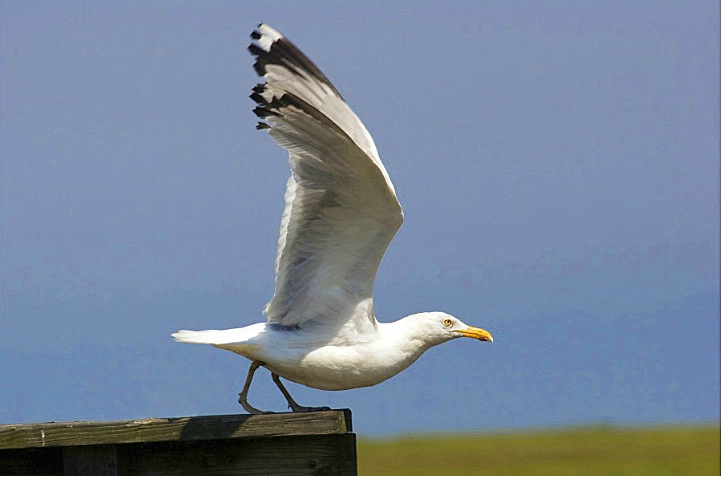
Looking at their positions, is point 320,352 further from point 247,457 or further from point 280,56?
point 280,56

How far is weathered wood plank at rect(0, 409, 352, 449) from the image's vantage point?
677 centimetres

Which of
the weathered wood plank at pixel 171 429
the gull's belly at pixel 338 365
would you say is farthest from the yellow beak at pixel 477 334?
the weathered wood plank at pixel 171 429

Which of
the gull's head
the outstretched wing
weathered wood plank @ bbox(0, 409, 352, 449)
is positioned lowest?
weathered wood plank @ bbox(0, 409, 352, 449)

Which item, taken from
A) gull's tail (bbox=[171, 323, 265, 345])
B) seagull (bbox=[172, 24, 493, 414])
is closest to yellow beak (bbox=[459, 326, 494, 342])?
seagull (bbox=[172, 24, 493, 414])

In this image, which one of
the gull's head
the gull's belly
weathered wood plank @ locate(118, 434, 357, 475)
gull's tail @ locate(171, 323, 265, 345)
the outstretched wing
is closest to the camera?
weathered wood plank @ locate(118, 434, 357, 475)

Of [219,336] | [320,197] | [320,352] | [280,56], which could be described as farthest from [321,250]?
[280,56]

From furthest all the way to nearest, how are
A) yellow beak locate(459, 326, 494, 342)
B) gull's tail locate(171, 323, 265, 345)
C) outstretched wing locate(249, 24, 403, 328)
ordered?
yellow beak locate(459, 326, 494, 342)
gull's tail locate(171, 323, 265, 345)
outstretched wing locate(249, 24, 403, 328)

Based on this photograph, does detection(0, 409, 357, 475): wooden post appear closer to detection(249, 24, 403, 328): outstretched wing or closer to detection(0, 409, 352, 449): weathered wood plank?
detection(0, 409, 352, 449): weathered wood plank

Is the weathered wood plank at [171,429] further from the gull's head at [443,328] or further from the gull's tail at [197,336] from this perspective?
the gull's head at [443,328]

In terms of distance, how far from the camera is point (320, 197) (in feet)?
28.2

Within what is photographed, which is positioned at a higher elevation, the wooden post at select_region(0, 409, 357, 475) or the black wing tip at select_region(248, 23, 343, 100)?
the black wing tip at select_region(248, 23, 343, 100)

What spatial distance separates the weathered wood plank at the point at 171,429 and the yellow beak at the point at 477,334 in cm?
251

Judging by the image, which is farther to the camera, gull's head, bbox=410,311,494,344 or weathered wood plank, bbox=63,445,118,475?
gull's head, bbox=410,311,494,344

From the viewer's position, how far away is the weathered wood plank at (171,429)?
6.77 metres
